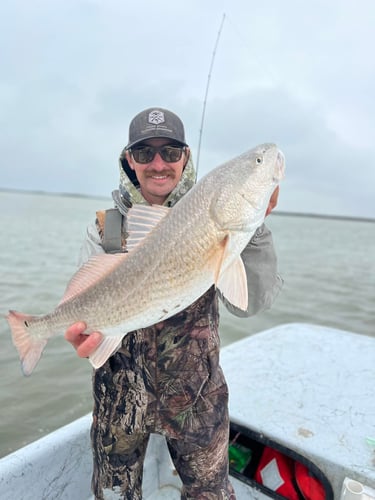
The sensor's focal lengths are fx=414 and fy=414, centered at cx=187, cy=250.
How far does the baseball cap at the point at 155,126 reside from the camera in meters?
2.73

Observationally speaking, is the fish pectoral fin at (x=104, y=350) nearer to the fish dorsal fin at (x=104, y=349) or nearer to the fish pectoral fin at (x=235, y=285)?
the fish dorsal fin at (x=104, y=349)

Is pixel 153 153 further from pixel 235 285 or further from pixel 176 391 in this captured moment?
pixel 176 391

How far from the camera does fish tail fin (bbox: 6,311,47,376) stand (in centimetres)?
252

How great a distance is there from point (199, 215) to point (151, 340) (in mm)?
889

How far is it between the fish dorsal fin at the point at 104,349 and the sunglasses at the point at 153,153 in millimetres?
1181

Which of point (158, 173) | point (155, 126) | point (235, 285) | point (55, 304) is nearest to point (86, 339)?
point (235, 285)

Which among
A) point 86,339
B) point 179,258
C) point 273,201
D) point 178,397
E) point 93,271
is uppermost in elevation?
point 273,201

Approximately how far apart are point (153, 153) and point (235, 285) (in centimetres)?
111

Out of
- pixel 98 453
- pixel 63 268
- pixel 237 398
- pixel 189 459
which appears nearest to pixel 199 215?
pixel 189 459

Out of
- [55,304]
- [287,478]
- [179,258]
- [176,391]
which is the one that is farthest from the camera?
[55,304]

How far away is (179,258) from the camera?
2242 mm

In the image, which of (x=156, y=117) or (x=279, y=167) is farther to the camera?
(x=156, y=117)

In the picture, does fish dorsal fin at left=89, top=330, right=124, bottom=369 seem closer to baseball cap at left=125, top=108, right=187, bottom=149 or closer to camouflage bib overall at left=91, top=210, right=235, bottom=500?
camouflage bib overall at left=91, top=210, right=235, bottom=500

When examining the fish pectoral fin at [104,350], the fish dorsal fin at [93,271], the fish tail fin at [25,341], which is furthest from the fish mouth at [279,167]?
the fish tail fin at [25,341]
